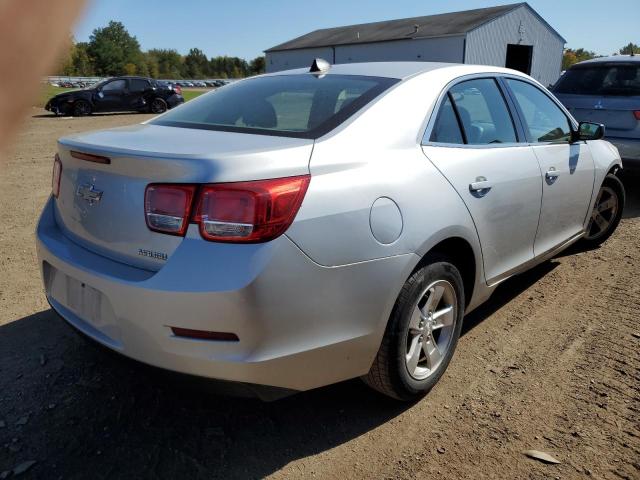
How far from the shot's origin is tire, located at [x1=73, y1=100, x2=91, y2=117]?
18.8m

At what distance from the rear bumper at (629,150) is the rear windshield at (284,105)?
4.84 meters

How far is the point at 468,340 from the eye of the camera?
333 cm

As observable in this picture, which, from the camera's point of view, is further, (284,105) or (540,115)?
(540,115)

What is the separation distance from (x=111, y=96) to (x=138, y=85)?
3.69 feet

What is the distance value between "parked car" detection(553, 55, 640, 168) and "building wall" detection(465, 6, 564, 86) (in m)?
29.0

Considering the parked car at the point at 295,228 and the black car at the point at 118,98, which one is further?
the black car at the point at 118,98

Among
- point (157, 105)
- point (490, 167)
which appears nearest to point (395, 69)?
→ point (490, 167)

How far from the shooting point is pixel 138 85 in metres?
20.2

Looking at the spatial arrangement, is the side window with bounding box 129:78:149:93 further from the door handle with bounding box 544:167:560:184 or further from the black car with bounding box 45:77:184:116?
the door handle with bounding box 544:167:560:184

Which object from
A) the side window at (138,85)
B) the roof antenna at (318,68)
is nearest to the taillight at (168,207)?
the roof antenna at (318,68)

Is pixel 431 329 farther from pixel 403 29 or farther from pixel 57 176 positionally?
pixel 403 29

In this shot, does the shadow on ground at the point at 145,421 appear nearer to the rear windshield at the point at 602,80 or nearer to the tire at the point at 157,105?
the rear windshield at the point at 602,80

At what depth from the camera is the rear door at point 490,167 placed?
9.02 ft

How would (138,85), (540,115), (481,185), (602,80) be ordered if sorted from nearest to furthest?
(481,185) < (540,115) < (602,80) < (138,85)
